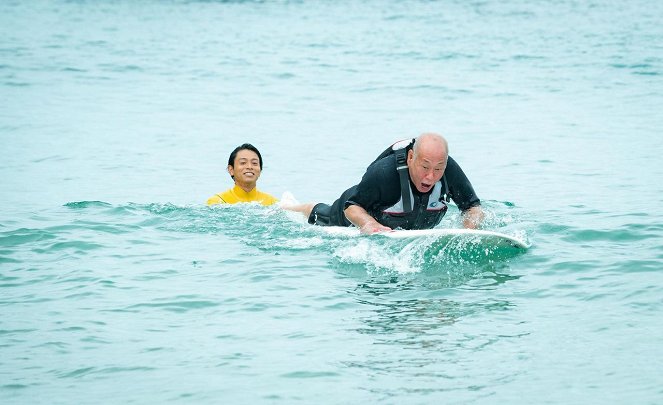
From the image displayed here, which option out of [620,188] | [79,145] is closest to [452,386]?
[620,188]

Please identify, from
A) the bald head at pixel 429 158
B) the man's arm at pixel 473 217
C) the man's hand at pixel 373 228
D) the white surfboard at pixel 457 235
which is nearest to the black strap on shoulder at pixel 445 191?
the man's arm at pixel 473 217

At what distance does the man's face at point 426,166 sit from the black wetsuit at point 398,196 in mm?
190

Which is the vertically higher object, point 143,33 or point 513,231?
point 143,33

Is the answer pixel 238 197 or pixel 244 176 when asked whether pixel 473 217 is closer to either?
pixel 244 176

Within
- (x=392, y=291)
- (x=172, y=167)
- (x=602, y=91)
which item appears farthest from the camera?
(x=602, y=91)

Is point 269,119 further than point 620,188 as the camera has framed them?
Yes

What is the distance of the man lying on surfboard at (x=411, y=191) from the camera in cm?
973

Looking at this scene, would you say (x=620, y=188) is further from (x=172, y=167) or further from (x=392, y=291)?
(x=172, y=167)

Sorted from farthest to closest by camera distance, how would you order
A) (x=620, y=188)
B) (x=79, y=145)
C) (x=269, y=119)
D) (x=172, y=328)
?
(x=269, y=119) < (x=79, y=145) < (x=620, y=188) < (x=172, y=328)

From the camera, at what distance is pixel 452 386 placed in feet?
23.4

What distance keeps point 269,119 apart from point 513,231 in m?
11.2

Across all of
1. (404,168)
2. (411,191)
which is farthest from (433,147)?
(411,191)

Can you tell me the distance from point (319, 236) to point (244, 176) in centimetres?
232

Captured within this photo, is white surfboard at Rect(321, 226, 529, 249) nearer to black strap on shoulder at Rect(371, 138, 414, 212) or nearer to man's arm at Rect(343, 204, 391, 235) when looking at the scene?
man's arm at Rect(343, 204, 391, 235)
